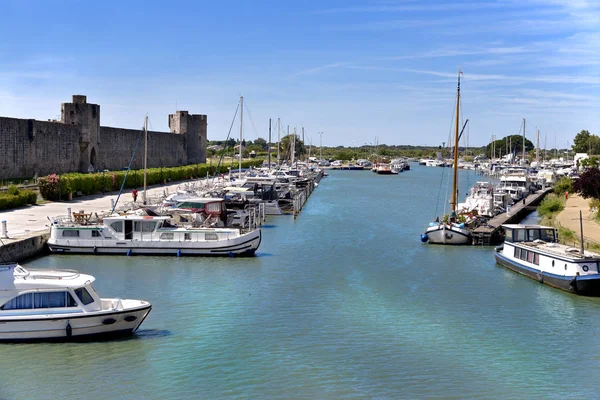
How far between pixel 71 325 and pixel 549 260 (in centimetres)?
1547

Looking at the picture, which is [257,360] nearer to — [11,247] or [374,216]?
[11,247]

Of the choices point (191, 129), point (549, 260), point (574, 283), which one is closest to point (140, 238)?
point (549, 260)

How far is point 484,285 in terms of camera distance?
2470 centimetres

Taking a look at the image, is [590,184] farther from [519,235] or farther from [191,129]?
[191,129]

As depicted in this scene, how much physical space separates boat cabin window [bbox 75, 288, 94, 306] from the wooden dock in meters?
20.8

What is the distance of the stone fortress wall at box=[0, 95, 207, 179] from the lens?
41.1m

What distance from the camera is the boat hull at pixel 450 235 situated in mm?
32906

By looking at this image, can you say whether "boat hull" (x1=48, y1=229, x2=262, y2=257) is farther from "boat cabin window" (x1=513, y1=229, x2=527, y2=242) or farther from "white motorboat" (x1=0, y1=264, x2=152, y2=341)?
"white motorboat" (x1=0, y1=264, x2=152, y2=341)

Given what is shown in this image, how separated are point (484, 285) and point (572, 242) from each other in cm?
660

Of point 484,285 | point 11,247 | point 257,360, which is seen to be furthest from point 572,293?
point 11,247

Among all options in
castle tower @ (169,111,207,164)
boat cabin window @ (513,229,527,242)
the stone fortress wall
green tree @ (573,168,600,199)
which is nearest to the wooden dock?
green tree @ (573,168,600,199)

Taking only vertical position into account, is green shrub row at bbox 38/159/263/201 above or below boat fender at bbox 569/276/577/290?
above

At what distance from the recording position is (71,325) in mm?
16250

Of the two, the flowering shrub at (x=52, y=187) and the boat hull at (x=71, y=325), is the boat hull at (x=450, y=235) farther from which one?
the flowering shrub at (x=52, y=187)
